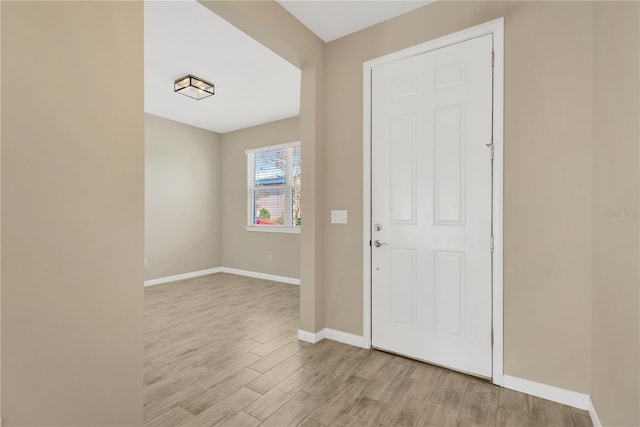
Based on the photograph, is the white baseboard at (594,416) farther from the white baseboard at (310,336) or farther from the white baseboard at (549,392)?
the white baseboard at (310,336)

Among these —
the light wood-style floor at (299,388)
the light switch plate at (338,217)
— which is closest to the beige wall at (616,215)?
the light wood-style floor at (299,388)

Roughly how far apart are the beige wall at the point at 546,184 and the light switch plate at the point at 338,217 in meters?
1.26

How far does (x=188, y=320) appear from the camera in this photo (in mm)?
3258

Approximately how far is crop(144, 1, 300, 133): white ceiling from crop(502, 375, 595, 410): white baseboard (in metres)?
3.47

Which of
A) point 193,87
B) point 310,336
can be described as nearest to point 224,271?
point 193,87

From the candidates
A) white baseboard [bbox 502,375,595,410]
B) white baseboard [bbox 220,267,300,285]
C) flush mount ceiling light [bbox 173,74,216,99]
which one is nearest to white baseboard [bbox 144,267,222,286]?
white baseboard [bbox 220,267,300,285]

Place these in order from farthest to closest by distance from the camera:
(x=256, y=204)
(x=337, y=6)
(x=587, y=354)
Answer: (x=256, y=204), (x=337, y=6), (x=587, y=354)

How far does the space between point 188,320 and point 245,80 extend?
2.92 meters

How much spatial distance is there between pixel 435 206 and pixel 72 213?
2184 mm

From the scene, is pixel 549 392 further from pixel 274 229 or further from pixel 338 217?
pixel 274 229

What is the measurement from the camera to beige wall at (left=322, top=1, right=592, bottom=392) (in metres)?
1.77

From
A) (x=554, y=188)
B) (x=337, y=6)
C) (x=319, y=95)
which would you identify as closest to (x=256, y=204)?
(x=319, y=95)

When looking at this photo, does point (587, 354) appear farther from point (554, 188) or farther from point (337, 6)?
point (337, 6)

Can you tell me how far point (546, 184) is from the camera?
1.86 m
